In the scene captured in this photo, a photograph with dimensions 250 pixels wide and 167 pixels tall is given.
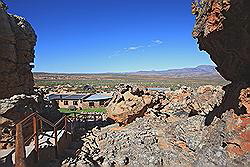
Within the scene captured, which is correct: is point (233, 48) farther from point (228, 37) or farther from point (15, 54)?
point (15, 54)

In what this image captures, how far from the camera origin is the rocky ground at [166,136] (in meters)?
13.3

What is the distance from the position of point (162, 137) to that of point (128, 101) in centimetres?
732

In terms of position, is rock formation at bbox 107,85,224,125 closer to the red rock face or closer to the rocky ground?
the rocky ground

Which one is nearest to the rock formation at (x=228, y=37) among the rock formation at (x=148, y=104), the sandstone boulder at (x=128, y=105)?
the rock formation at (x=148, y=104)

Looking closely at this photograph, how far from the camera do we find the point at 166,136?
19672 millimetres

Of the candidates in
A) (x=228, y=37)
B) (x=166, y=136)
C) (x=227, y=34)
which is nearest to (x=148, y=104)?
(x=166, y=136)

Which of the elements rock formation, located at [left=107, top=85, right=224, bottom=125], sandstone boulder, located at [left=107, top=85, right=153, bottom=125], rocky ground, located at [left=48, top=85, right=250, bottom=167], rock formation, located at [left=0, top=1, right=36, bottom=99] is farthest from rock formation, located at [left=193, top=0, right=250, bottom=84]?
rock formation, located at [left=0, top=1, right=36, bottom=99]

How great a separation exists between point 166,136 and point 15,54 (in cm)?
1370

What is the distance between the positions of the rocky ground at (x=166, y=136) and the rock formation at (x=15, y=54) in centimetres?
696

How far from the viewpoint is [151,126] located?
22.8 m

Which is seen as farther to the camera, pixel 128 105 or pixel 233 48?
pixel 128 105

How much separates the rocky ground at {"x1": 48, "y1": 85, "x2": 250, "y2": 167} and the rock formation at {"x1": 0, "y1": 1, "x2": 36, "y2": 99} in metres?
6.96

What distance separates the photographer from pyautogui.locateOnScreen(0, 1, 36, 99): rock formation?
21578 millimetres

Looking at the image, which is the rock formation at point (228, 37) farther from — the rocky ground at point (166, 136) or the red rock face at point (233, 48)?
the rocky ground at point (166, 136)
